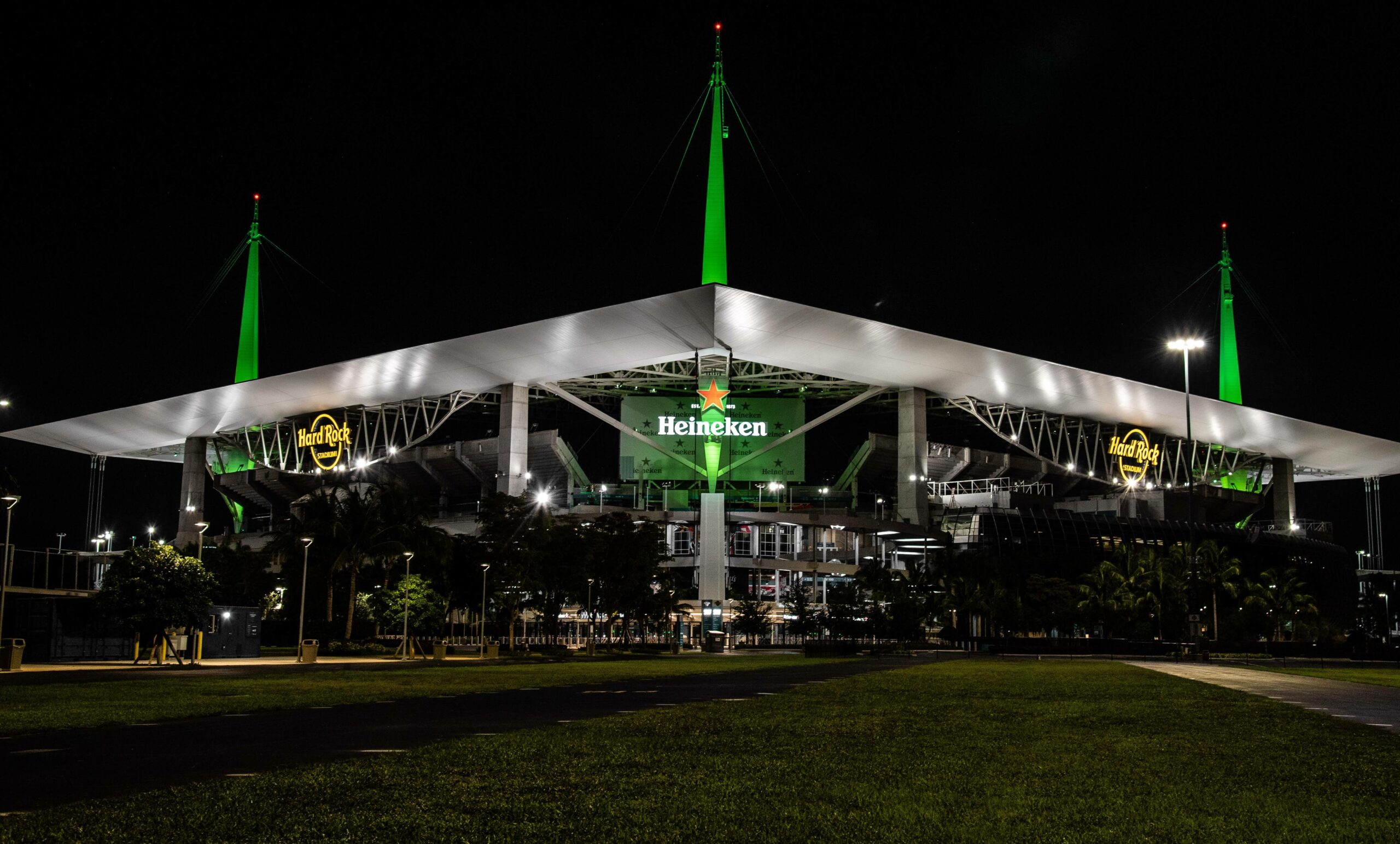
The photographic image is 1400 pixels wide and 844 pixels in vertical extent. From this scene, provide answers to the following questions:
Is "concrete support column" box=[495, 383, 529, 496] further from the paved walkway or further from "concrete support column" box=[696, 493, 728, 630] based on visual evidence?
the paved walkway

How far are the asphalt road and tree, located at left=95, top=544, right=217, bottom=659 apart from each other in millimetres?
21535

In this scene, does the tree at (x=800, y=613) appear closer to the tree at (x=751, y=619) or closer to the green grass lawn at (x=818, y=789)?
the tree at (x=751, y=619)

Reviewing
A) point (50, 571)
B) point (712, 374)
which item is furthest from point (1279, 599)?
point (50, 571)

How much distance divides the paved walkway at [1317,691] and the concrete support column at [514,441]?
51.5 meters

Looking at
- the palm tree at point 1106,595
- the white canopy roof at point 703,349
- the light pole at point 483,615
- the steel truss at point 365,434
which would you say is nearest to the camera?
the light pole at point 483,615

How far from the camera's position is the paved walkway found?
18.6 meters

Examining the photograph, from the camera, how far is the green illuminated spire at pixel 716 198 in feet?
269

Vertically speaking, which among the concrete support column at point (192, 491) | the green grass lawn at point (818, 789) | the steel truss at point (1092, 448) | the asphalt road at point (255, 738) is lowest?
the asphalt road at point (255, 738)

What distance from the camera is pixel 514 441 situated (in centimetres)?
8569

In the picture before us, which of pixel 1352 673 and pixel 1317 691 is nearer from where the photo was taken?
pixel 1317 691

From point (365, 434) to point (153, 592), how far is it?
182ft

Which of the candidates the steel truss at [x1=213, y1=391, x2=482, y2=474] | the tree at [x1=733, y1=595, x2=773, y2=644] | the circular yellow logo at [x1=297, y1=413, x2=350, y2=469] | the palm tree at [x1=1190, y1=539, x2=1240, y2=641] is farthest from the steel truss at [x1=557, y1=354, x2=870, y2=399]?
the palm tree at [x1=1190, y1=539, x2=1240, y2=641]

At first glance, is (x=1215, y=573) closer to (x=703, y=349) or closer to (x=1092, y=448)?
(x=1092, y=448)

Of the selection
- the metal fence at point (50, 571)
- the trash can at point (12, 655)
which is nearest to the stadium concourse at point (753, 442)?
the metal fence at point (50, 571)
